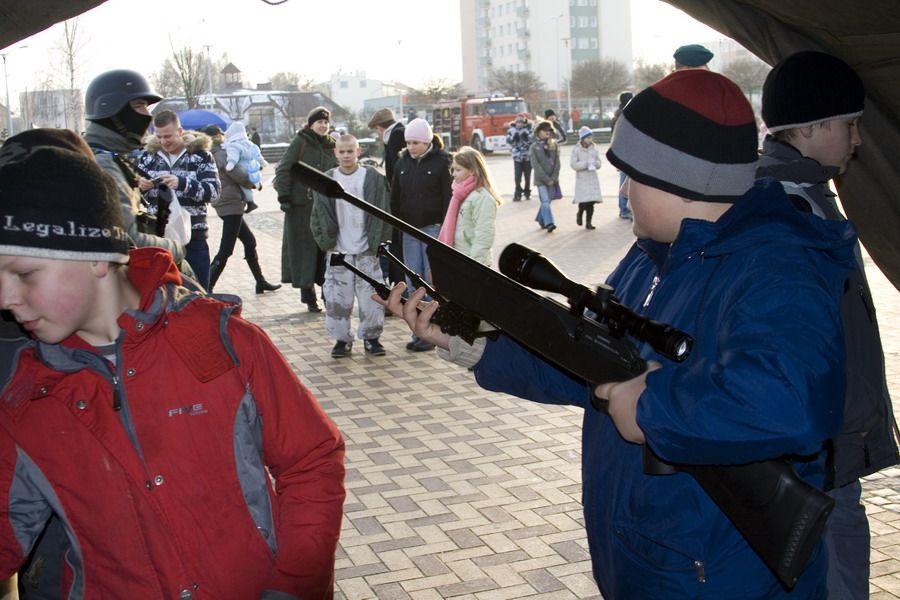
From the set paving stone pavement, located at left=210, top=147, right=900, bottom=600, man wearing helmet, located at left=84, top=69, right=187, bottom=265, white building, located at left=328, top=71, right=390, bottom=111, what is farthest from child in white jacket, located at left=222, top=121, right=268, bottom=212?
white building, located at left=328, top=71, right=390, bottom=111

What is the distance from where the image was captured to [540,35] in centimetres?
13612

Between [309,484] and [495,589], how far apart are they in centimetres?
264

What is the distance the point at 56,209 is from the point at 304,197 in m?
9.11

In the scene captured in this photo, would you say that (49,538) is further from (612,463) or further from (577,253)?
(577,253)

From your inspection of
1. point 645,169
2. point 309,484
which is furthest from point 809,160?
point 309,484

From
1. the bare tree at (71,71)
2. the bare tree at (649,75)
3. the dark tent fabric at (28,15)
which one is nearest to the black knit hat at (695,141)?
the dark tent fabric at (28,15)

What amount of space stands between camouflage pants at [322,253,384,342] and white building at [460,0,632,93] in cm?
12391

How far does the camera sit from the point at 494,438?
720cm

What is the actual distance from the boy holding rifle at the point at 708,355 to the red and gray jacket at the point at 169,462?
0.69m

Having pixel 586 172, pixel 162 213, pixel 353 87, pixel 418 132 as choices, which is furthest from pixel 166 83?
pixel 353 87

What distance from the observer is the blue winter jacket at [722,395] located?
2.06m

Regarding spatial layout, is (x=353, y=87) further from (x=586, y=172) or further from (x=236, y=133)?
(x=236, y=133)

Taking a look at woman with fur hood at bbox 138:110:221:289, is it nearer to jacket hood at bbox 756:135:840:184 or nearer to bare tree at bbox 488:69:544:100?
jacket hood at bbox 756:135:840:184

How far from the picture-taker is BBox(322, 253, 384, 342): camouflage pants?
958 centimetres
